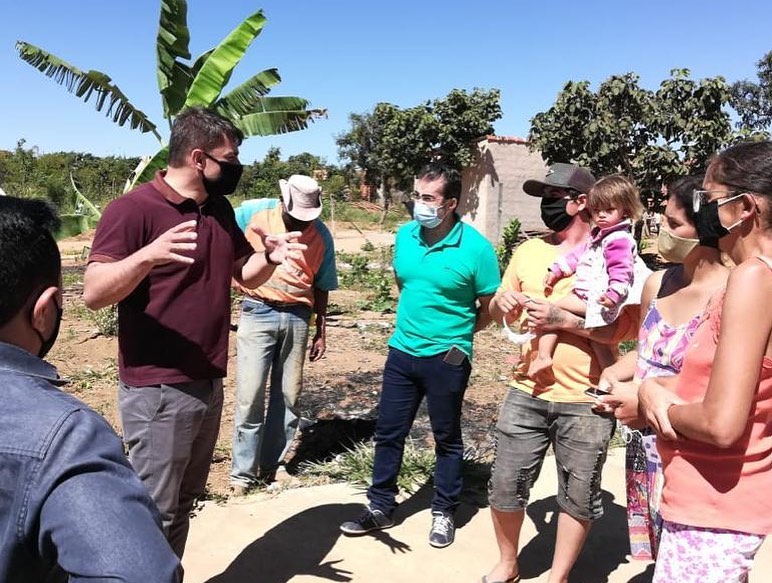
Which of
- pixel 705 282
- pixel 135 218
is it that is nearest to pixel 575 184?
pixel 705 282

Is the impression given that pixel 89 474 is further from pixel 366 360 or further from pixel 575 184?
pixel 366 360

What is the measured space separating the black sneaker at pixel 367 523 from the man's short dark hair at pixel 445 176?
6.00 feet

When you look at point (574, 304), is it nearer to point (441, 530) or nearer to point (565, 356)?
point (565, 356)

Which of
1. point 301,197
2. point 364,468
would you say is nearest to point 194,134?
point 301,197

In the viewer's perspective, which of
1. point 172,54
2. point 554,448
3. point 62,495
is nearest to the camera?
point 62,495

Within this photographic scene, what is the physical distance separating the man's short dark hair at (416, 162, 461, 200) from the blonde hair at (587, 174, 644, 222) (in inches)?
34.2

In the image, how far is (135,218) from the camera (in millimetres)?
2582

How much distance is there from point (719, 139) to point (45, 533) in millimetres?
16372

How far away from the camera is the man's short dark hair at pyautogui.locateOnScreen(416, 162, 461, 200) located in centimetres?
366

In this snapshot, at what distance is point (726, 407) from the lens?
5.50 ft

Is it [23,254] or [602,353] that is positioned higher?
[23,254]

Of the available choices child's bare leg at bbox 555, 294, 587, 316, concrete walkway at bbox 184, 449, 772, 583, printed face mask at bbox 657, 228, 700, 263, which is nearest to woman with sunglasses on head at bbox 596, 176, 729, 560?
printed face mask at bbox 657, 228, 700, 263

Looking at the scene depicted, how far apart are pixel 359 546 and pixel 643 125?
14.3 metres

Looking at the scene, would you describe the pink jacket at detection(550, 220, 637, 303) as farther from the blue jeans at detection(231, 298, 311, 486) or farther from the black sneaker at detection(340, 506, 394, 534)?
the blue jeans at detection(231, 298, 311, 486)
